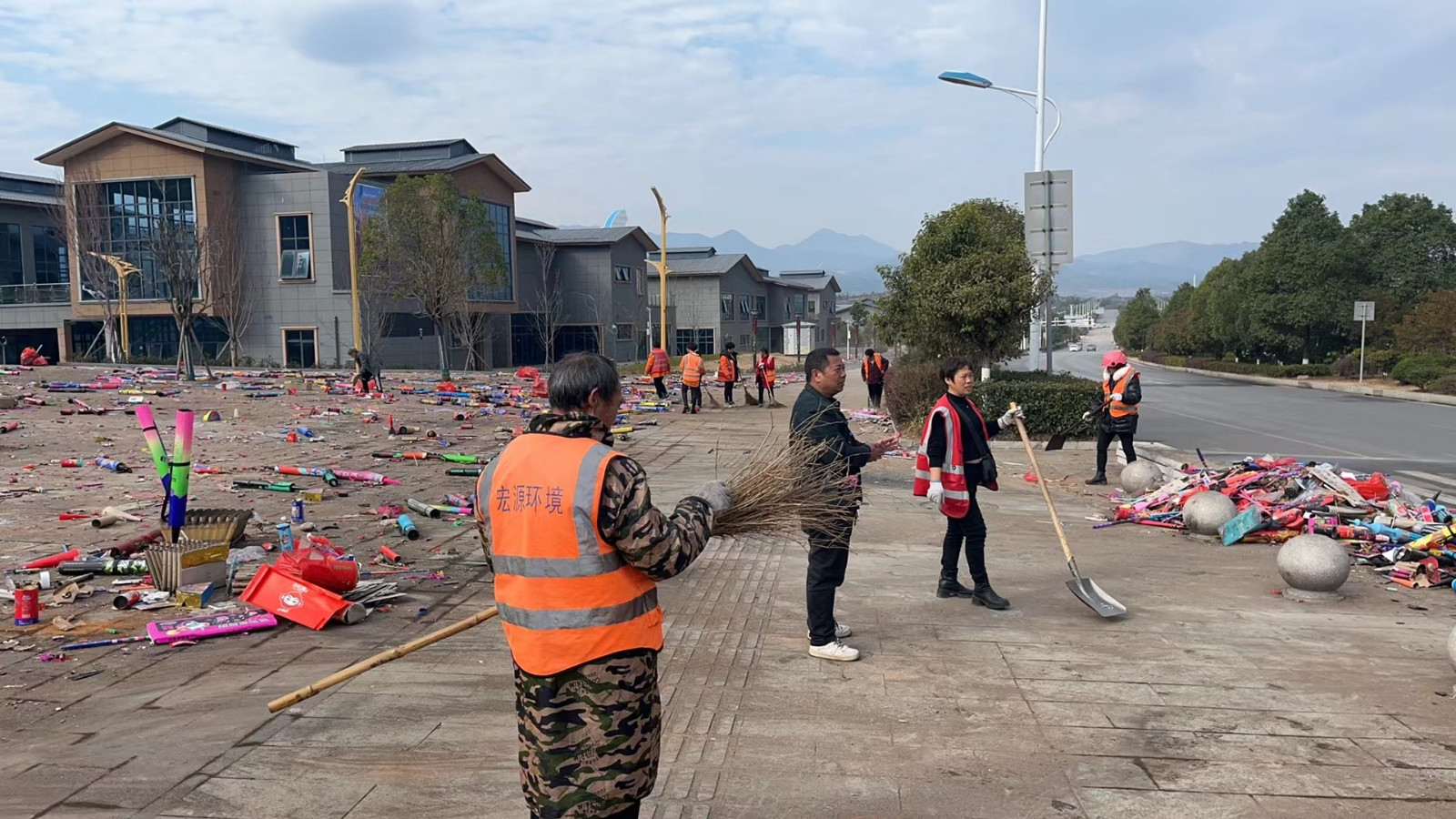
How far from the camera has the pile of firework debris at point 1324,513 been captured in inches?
286

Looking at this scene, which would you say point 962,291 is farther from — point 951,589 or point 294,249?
point 294,249

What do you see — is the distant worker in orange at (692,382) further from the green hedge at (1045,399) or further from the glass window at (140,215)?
the glass window at (140,215)

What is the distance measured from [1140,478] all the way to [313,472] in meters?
9.32

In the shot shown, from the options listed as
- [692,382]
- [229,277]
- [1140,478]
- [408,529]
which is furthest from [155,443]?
[229,277]

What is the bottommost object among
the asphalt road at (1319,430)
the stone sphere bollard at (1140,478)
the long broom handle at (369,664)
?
the asphalt road at (1319,430)

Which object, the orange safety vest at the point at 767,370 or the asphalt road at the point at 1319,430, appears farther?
the orange safety vest at the point at 767,370

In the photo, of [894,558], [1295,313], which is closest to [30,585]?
[894,558]

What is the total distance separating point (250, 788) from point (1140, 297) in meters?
89.1

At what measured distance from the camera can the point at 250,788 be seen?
3658mm

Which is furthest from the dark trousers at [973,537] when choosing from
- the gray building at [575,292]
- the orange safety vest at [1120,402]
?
the gray building at [575,292]

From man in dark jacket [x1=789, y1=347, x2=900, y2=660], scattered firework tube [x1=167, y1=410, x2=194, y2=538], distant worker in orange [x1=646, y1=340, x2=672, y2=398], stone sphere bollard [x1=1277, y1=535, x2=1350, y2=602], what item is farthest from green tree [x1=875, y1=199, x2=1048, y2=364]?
scattered firework tube [x1=167, y1=410, x2=194, y2=538]

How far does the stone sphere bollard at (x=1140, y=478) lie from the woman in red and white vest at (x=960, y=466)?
16.6 feet

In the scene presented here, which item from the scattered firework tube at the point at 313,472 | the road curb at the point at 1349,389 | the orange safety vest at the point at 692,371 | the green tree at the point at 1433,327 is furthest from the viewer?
the green tree at the point at 1433,327

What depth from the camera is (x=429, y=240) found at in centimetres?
3319
